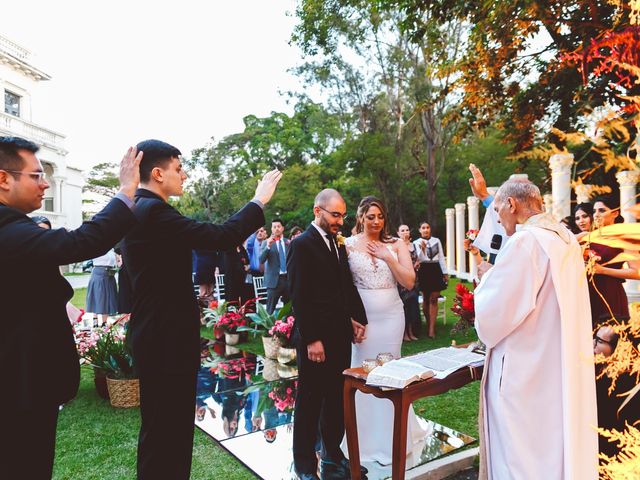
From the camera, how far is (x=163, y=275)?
2670mm

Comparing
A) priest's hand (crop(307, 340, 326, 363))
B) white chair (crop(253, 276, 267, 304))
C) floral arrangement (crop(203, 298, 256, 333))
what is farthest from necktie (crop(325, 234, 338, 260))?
white chair (crop(253, 276, 267, 304))

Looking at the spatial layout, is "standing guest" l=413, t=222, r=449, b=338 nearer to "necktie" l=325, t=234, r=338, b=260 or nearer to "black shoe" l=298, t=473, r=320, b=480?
"necktie" l=325, t=234, r=338, b=260

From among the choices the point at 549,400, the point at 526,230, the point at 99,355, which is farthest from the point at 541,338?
the point at 99,355

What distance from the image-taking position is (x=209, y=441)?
4555mm

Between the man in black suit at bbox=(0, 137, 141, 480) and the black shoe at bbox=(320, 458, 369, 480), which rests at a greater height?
the man in black suit at bbox=(0, 137, 141, 480)

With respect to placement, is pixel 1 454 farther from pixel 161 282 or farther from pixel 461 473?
pixel 461 473

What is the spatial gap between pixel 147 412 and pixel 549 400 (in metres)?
2.18

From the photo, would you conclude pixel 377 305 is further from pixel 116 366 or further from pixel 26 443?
pixel 116 366

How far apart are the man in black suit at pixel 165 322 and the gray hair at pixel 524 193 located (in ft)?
4.93

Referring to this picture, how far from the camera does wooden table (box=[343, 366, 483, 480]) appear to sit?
3.02 m

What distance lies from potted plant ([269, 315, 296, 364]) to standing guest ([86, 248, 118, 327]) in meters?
4.22

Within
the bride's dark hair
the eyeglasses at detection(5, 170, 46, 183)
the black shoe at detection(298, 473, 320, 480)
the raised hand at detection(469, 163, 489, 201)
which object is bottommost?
the black shoe at detection(298, 473, 320, 480)

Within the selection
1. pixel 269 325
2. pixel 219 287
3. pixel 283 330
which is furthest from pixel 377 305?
pixel 219 287

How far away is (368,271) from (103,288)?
7.34 metres
